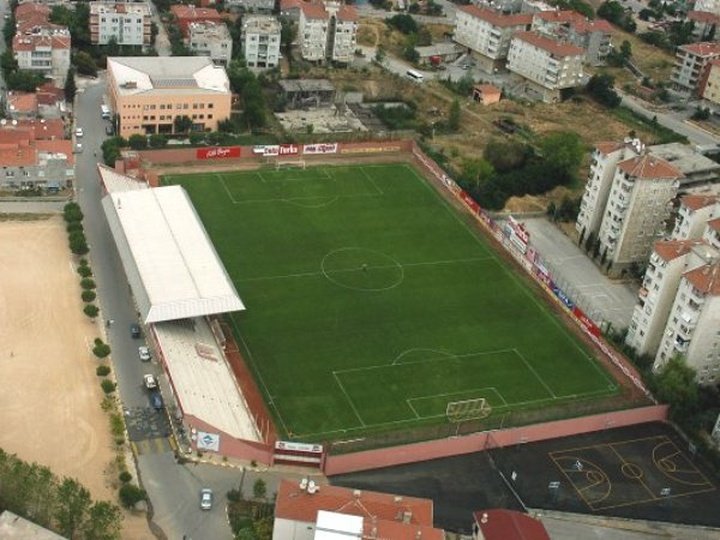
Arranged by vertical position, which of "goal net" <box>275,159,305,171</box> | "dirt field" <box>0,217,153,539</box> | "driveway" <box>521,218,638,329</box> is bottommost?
"dirt field" <box>0,217,153,539</box>

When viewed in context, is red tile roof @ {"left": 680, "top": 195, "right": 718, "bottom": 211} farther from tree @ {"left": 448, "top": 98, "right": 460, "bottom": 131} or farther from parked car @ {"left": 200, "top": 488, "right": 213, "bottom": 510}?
parked car @ {"left": 200, "top": 488, "right": 213, "bottom": 510}

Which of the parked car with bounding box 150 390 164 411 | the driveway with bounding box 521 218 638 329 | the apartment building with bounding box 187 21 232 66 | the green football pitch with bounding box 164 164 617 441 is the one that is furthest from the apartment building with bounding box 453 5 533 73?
the parked car with bounding box 150 390 164 411

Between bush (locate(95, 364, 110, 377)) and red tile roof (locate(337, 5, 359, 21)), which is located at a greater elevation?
red tile roof (locate(337, 5, 359, 21))

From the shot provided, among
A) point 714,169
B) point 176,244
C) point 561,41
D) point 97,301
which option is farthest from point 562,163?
point 97,301

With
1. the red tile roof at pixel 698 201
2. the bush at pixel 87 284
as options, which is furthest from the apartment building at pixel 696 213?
the bush at pixel 87 284

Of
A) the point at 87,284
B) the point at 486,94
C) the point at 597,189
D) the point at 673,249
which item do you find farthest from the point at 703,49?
the point at 87,284

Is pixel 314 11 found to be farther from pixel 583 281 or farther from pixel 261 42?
pixel 583 281

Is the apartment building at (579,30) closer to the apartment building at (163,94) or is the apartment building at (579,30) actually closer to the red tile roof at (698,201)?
the apartment building at (163,94)
